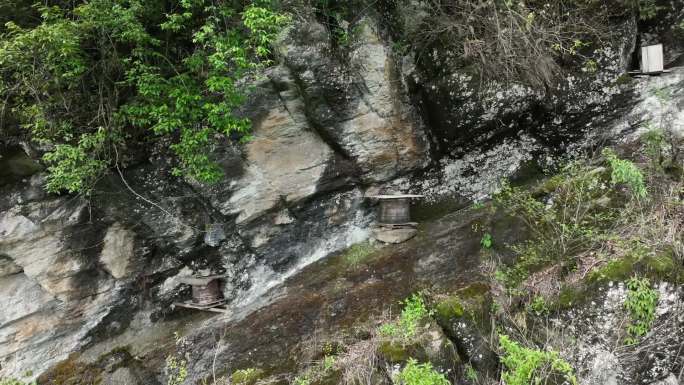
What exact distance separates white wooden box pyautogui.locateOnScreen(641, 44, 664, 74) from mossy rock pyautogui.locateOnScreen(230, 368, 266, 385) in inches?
307

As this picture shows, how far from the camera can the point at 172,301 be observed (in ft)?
20.8

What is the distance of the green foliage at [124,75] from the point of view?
15.3ft

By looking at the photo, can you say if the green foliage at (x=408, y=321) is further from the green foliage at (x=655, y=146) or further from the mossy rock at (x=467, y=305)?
the green foliage at (x=655, y=146)

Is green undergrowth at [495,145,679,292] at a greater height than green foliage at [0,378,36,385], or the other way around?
green undergrowth at [495,145,679,292]

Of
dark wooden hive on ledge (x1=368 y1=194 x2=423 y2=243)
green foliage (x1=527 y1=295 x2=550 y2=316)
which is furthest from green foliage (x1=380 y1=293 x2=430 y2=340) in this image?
dark wooden hive on ledge (x1=368 y1=194 x2=423 y2=243)

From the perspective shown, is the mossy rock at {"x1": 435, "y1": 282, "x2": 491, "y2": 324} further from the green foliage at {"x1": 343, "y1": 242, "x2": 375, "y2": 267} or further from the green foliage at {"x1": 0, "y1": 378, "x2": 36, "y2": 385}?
the green foliage at {"x1": 0, "y1": 378, "x2": 36, "y2": 385}

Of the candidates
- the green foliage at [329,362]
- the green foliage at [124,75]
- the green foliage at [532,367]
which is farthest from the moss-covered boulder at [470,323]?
the green foliage at [124,75]

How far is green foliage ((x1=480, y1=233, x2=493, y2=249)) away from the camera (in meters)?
5.64

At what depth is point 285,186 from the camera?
6.34 meters

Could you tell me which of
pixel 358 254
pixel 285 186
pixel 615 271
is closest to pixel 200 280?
pixel 285 186

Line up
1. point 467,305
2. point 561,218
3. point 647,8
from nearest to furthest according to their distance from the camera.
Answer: point 467,305, point 561,218, point 647,8

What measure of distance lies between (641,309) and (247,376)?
4.63m

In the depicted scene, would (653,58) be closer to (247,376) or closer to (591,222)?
(591,222)

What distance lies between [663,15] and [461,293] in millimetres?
6456
